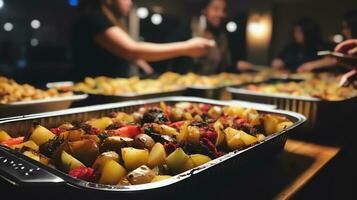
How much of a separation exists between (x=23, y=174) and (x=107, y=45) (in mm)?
2453

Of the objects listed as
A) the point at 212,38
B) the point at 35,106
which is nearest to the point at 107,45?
the point at 35,106

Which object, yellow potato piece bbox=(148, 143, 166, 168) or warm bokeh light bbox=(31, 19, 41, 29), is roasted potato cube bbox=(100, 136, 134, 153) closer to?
yellow potato piece bbox=(148, 143, 166, 168)

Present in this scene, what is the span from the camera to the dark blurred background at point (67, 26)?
9.26m

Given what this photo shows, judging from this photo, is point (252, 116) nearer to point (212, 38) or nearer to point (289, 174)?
point (289, 174)

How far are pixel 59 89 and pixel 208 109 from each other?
1.36 metres

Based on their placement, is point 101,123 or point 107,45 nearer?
point 101,123

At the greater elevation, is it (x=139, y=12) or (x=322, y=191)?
(x=139, y=12)

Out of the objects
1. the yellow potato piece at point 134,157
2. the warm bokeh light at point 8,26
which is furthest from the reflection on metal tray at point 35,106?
the warm bokeh light at point 8,26

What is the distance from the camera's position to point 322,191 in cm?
176

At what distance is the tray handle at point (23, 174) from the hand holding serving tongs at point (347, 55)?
1824 millimetres

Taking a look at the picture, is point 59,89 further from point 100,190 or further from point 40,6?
point 40,6

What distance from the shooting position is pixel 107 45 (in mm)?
3205

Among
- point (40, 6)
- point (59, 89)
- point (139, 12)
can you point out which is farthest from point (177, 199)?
point (40, 6)

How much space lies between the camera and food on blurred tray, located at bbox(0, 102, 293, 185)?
42.3 inches
